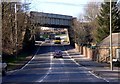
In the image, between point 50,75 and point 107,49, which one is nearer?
point 50,75

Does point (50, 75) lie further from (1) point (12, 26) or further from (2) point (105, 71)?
(1) point (12, 26)

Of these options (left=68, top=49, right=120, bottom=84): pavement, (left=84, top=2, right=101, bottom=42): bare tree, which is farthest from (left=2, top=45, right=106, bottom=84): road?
(left=84, top=2, right=101, bottom=42): bare tree

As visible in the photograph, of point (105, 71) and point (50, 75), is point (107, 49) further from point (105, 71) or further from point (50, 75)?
point (50, 75)

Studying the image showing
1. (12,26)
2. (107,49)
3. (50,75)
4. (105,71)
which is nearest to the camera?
(50,75)

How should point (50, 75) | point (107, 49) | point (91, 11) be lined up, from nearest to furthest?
point (50, 75)
point (107, 49)
point (91, 11)

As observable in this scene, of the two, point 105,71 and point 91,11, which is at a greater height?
point 91,11

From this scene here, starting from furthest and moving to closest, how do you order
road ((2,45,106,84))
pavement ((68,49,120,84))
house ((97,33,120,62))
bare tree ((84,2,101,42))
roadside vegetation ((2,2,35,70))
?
1. bare tree ((84,2,101,42))
2. house ((97,33,120,62))
3. roadside vegetation ((2,2,35,70))
4. pavement ((68,49,120,84))
5. road ((2,45,106,84))

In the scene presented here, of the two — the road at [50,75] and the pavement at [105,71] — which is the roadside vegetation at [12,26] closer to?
the road at [50,75]

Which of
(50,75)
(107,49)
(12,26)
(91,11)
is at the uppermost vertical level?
(91,11)

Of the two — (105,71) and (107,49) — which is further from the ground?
(107,49)

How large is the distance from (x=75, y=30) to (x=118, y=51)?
51.5 m

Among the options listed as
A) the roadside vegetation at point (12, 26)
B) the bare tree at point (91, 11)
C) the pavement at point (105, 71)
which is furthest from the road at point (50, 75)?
the bare tree at point (91, 11)

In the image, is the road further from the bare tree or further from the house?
the bare tree

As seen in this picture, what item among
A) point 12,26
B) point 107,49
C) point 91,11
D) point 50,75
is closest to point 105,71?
point 50,75
